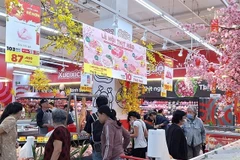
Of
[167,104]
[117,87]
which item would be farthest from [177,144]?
[167,104]

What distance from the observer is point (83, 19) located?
1317 centimetres

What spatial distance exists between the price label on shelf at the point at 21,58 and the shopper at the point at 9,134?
1311 mm

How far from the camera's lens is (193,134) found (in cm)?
535

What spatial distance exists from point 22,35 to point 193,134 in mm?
3505

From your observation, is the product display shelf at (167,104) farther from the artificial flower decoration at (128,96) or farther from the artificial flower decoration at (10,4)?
the artificial flower decoration at (10,4)

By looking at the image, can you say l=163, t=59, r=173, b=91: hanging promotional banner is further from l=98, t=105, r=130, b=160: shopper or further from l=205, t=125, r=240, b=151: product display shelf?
l=98, t=105, r=130, b=160: shopper

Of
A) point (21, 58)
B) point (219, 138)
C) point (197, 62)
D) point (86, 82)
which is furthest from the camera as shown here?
point (86, 82)

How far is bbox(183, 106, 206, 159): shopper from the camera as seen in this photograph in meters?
5.32

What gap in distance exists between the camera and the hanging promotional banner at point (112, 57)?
6211 millimetres

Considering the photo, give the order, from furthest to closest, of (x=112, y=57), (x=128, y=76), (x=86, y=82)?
(x=86, y=82) → (x=128, y=76) → (x=112, y=57)

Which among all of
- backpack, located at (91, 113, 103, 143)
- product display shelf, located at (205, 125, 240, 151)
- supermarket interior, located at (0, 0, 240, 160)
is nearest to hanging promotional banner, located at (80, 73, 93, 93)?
supermarket interior, located at (0, 0, 240, 160)

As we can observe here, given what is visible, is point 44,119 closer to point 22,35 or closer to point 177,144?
point 22,35

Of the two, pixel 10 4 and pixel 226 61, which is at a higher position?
pixel 10 4

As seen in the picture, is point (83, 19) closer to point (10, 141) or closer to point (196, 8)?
point (196, 8)
